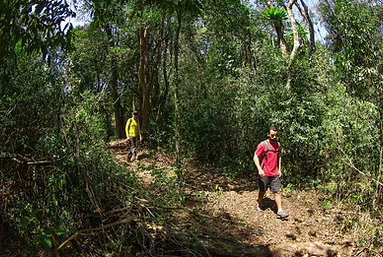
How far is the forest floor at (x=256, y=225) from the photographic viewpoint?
5672mm

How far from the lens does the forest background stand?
412 cm

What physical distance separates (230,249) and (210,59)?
35.5 feet

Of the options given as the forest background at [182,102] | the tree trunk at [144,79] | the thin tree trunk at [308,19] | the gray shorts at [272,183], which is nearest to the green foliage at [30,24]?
the forest background at [182,102]

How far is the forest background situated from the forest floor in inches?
16.5

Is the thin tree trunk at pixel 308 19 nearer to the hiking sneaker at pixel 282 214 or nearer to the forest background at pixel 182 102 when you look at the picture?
the forest background at pixel 182 102

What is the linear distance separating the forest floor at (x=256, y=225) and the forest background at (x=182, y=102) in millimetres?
418

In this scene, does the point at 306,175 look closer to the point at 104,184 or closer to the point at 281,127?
the point at 281,127

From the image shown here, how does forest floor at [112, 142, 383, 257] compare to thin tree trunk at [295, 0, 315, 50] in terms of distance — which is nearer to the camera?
forest floor at [112, 142, 383, 257]

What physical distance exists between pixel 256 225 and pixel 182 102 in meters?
6.94

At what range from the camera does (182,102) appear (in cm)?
1339

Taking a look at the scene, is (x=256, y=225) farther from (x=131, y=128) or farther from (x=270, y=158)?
(x=131, y=128)

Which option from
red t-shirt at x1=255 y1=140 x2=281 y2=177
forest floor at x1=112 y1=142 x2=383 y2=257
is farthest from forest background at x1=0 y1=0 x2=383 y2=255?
red t-shirt at x1=255 y1=140 x2=281 y2=177

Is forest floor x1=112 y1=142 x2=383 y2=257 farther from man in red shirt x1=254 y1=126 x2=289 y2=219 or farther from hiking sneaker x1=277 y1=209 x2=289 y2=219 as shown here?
man in red shirt x1=254 y1=126 x2=289 y2=219

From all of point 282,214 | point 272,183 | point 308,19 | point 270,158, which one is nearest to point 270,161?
point 270,158
